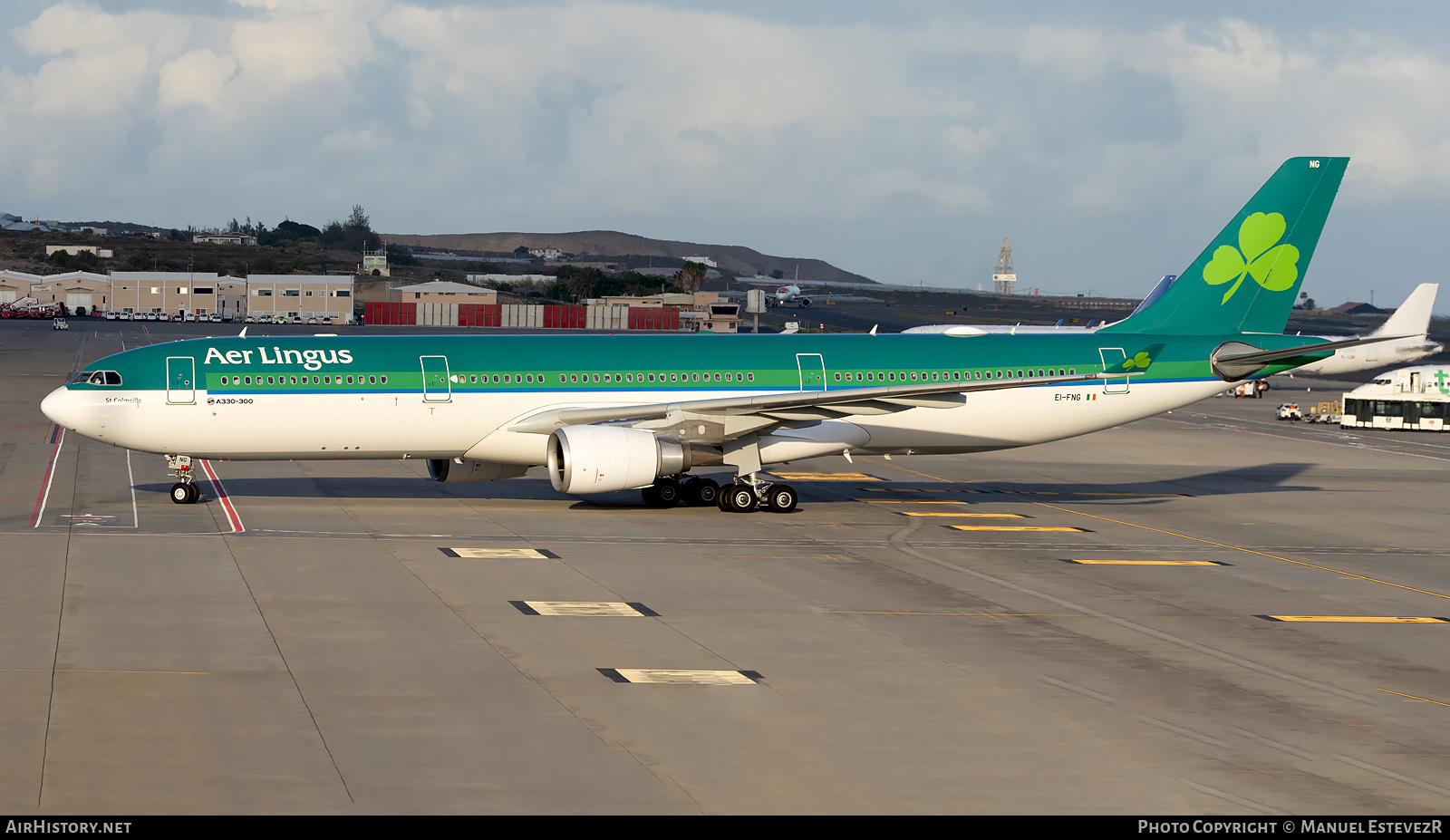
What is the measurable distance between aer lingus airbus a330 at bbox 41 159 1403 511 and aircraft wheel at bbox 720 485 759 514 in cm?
6

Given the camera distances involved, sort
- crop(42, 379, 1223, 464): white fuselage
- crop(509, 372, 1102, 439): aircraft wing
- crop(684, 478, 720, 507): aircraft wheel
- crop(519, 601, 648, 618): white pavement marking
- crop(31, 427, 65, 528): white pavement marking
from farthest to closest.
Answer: crop(684, 478, 720, 507): aircraft wheel < crop(509, 372, 1102, 439): aircraft wing < crop(42, 379, 1223, 464): white fuselage < crop(31, 427, 65, 528): white pavement marking < crop(519, 601, 648, 618): white pavement marking

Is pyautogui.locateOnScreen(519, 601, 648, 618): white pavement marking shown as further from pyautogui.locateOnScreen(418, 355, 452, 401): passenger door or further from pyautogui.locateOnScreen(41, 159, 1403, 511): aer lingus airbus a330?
pyautogui.locateOnScreen(418, 355, 452, 401): passenger door

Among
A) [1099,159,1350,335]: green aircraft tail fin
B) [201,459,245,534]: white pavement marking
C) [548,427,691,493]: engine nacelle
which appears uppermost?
[1099,159,1350,335]: green aircraft tail fin

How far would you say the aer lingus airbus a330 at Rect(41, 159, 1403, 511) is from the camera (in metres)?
34.9

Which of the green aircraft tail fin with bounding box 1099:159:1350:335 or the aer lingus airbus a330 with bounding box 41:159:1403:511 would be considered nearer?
the aer lingus airbus a330 with bounding box 41:159:1403:511

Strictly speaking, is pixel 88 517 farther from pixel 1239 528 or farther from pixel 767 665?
pixel 1239 528

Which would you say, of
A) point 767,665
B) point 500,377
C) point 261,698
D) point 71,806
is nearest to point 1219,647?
point 767,665

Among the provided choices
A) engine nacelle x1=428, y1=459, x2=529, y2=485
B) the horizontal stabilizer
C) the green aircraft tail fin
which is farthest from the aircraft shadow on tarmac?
the green aircraft tail fin

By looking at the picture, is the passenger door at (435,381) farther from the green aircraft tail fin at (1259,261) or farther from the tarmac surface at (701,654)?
the green aircraft tail fin at (1259,261)

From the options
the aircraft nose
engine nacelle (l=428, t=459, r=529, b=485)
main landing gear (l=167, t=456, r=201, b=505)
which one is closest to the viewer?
the aircraft nose

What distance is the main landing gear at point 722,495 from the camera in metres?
37.2

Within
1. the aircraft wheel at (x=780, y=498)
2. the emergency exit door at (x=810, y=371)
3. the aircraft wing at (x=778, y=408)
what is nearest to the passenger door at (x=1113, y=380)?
the aircraft wing at (x=778, y=408)

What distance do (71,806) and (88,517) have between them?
71.5 ft

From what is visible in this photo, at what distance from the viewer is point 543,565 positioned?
28453 millimetres
